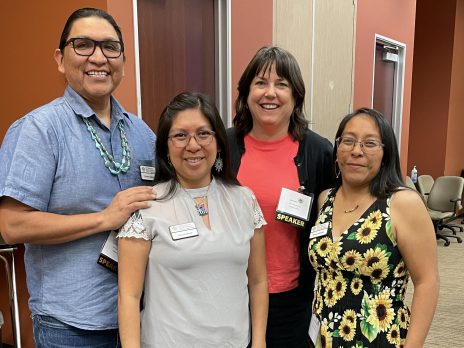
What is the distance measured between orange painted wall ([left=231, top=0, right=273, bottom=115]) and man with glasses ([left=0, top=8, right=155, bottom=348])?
6.12ft

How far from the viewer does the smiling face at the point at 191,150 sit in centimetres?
129

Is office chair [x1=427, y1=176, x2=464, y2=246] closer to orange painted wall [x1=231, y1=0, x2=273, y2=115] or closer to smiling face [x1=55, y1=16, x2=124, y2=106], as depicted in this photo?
orange painted wall [x1=231, y1=0, x2=273, y2=115]

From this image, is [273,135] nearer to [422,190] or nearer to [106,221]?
[106,221]

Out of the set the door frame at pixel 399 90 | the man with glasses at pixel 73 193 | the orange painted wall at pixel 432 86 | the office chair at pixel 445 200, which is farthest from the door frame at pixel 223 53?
the orange painted wall at pixel 432 86

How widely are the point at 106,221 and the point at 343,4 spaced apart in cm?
404

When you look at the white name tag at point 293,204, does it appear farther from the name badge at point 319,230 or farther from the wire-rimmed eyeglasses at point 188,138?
the wire-rimmed eyeglasses at point 188,138

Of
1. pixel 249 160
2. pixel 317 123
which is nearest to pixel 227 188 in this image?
pixel 249 160

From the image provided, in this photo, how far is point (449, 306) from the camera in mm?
4219

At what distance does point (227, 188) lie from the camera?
1.42 m

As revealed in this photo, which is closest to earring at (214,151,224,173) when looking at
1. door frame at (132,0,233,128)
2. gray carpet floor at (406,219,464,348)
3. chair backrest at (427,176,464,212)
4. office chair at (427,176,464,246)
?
gray carpet floor at (406,219,464,348)

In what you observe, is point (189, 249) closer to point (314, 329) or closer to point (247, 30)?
point (314, 329)

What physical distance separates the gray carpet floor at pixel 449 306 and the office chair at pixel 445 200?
583 millimetres

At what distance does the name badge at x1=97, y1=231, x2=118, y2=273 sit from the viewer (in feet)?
4.12

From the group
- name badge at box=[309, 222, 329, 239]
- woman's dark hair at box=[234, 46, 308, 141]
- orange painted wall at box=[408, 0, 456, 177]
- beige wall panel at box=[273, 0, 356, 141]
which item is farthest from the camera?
orange painted wall at box=[408, 0, 456, 177]
